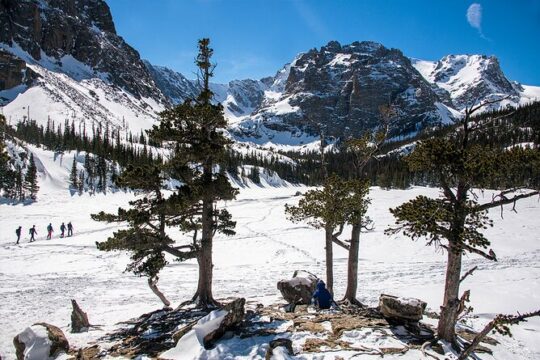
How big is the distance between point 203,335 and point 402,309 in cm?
707

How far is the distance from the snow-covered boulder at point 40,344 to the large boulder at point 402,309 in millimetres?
11836

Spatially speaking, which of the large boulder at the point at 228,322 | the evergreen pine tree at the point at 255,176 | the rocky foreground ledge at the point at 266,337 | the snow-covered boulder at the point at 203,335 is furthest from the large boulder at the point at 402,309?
the evergreen pine tree at the point at 255,176

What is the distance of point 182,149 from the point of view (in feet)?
49.8

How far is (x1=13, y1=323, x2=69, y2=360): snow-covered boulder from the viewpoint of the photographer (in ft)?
39.1

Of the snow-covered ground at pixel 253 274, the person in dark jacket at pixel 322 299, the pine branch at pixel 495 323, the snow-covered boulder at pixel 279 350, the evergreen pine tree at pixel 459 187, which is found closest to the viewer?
the pine branch at pixel 495 323

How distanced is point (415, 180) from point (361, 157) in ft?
450

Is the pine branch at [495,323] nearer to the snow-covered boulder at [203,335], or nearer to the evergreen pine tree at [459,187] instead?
the evergreen pine tree at [459,187]

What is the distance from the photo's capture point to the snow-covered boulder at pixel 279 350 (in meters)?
10.0

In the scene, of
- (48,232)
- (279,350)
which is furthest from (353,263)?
(48,232)

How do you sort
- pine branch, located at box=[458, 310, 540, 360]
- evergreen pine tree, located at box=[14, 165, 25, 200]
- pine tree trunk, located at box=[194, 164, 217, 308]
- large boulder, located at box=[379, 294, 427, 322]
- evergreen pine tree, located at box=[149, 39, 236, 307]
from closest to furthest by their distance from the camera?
pine branch, located at box=[458, 310, 540, 360], large boulder, located at box=[379, 294, 427, 322], evergreen pine tree, located at box=[149, 39, 236, 307], pine tree trunk, located at box=[194, 164, 217, 308], evergreen pine tree, located at box=[14, 165, 25, 200]

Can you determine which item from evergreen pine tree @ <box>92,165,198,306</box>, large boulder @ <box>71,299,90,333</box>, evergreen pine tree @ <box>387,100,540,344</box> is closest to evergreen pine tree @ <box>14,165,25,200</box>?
large boulder @ <box>71,299,90,333</box>

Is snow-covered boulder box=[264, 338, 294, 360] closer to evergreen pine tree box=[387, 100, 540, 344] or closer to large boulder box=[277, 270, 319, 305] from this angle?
evergreen pine tree box=[387, 100, 540, 344]

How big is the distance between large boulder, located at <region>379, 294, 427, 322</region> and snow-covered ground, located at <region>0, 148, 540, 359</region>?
6.40 feet

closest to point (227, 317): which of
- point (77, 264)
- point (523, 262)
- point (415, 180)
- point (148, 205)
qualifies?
point (148, 205)
